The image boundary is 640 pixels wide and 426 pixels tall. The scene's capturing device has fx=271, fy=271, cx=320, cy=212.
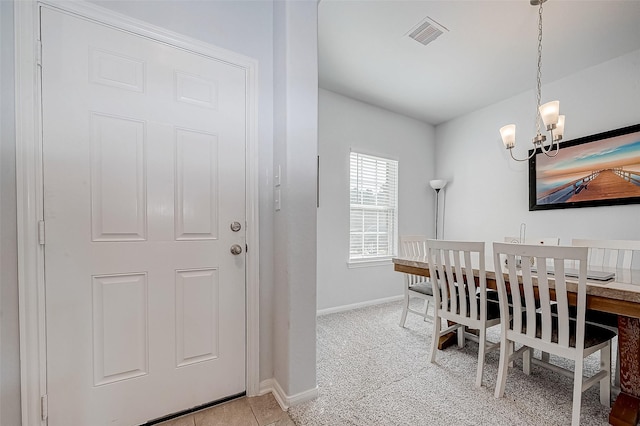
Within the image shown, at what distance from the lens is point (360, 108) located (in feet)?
11.7

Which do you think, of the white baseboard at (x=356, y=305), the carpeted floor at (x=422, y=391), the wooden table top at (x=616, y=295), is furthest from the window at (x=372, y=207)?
the wooden table top at (x=616, y=295)

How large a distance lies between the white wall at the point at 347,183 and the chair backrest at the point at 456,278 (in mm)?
1386

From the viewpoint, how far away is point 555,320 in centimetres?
170

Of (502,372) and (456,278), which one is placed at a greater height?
(456,278)

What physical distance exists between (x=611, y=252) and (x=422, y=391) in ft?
6.31

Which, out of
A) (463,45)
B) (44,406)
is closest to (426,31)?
(463,45)

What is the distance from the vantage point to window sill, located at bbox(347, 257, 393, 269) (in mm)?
3427

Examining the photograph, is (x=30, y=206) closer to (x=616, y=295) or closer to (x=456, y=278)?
(x=456, y=278)

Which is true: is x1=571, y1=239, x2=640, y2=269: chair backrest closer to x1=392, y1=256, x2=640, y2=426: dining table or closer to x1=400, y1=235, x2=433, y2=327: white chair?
x1=392, y1=256, x2=640, y2=426: dining table

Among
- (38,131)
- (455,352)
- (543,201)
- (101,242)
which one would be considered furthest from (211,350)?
(543,201)

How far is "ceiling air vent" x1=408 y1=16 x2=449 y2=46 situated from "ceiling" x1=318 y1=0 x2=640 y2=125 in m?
0.04

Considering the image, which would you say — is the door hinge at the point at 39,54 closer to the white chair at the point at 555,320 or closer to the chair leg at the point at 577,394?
the white chair at the point at 555,320

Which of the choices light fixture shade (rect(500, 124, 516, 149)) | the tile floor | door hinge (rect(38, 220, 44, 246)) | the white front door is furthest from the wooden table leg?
door hinge (rect(38, 220, 44, 246))

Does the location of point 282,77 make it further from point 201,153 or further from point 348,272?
point 348,272
